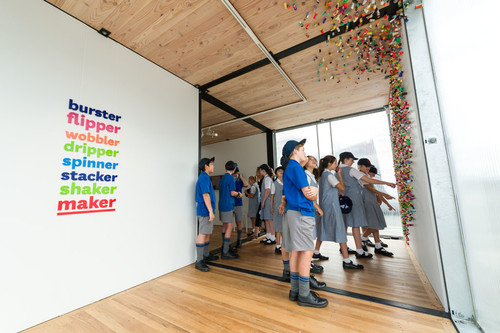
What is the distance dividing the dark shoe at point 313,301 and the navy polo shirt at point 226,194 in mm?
2013

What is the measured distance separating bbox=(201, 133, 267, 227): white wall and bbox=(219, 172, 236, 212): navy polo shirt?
8.64ft

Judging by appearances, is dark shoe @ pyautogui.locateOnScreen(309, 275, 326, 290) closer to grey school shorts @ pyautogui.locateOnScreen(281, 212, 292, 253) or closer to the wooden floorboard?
the wooden floorboard

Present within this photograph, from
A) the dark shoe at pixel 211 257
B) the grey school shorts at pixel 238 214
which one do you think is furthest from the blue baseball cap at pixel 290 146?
the grey school shorts at pixel 238 214

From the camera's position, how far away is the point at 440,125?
5.98 ft

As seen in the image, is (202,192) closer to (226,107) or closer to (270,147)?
(226,107)

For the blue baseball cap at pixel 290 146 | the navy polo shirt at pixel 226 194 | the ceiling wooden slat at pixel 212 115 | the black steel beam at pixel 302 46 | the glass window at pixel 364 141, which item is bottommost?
the navy polo shirt at pixel 226 194

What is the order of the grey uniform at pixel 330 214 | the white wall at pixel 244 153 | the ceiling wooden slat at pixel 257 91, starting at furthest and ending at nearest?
the white wall at pixel 244 153 → the ceiling wooden slat at pixel 257 91 → the grey uniform at pixel 330 214

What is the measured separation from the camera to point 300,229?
1.97 meters

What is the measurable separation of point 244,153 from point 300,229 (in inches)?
195

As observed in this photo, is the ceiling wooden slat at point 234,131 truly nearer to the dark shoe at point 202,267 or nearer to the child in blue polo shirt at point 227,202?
the child in blue polo shirt at point 227,202

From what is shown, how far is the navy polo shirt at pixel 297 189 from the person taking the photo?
6.36ft

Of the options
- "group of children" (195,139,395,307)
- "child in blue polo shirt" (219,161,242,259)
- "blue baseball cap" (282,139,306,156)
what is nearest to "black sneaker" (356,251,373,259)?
"group of children" (195,139,395,307)

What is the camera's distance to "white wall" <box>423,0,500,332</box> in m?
1.08

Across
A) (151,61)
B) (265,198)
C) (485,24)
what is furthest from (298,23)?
(265,198)
